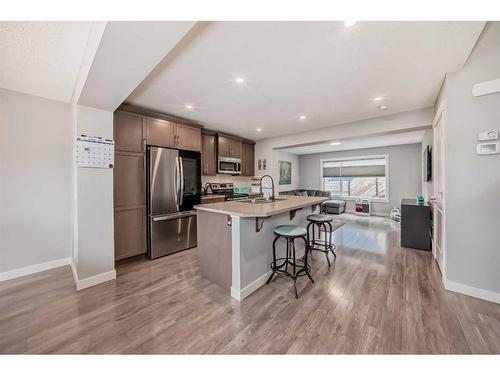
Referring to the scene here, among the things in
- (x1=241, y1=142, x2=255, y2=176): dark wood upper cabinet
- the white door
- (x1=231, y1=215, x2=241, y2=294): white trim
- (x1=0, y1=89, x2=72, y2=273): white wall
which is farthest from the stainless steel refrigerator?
the white door

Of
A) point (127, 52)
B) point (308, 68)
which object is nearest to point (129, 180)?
point (127, 52)

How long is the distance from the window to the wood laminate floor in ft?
15.8

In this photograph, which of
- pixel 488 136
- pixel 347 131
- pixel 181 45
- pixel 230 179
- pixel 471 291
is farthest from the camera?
pixel 230 179

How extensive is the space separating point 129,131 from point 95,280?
6.84 feet

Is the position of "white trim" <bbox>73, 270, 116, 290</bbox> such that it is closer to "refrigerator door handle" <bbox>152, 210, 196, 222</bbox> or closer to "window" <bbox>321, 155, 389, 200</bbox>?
"refrigerator door handle" <bbox>152, 210, 196, 222</bbox>

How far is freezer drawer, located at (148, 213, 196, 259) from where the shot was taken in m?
3.15

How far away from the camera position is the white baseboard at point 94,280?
2271mm

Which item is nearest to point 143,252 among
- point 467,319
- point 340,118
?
point 467,319

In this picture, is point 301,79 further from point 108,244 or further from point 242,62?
point 108,244

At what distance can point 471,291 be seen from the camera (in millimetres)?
2076

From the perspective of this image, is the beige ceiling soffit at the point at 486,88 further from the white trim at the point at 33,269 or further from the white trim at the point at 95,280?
the white trim at the point at 33,269

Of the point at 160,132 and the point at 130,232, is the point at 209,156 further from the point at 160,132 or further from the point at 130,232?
the point at 130,232

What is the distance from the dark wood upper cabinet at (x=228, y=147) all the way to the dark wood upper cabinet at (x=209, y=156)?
15cm
